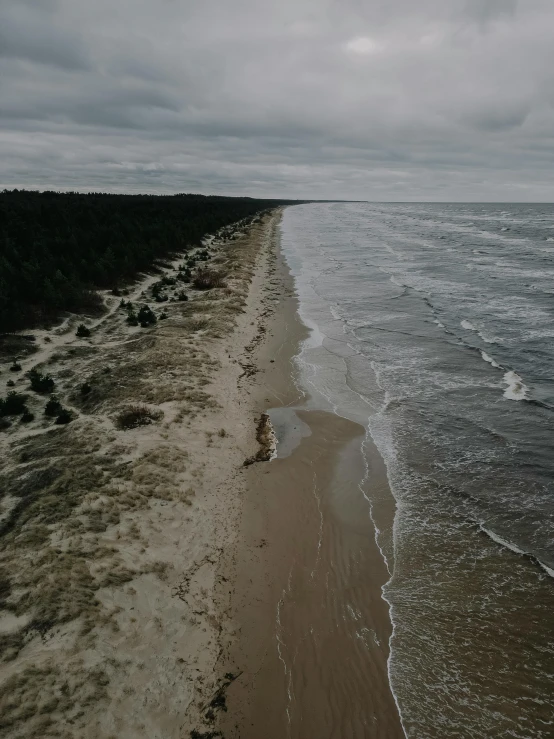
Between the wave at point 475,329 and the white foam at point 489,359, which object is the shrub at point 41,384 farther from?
the wave at point 475,329

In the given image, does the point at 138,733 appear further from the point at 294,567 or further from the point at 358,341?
the point at 358,341

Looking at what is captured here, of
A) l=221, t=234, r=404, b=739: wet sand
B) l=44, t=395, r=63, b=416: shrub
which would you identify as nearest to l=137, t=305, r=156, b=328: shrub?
l=44, t=395, r=63, b=416: shrub

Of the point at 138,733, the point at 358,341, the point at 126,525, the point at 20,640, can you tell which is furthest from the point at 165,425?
the point at 358,341

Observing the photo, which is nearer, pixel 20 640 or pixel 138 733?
pixel 138 733

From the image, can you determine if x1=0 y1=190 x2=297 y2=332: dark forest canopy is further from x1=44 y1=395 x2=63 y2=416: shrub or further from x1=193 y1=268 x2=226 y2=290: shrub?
x1=44 y1=395 x2=63 y2=416: shrub

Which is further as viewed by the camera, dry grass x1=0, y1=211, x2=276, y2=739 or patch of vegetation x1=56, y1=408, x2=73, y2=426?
patch of vegetation x1=56, y1=408, x2=73, y2=426

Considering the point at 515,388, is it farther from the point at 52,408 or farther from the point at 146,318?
the point at 146,318

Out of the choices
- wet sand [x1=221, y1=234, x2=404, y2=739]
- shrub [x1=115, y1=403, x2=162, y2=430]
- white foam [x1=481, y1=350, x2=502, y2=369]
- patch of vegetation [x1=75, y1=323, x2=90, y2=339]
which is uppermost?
patch of vegetation [x1=75, y1=323, x2=90, y2=339]
